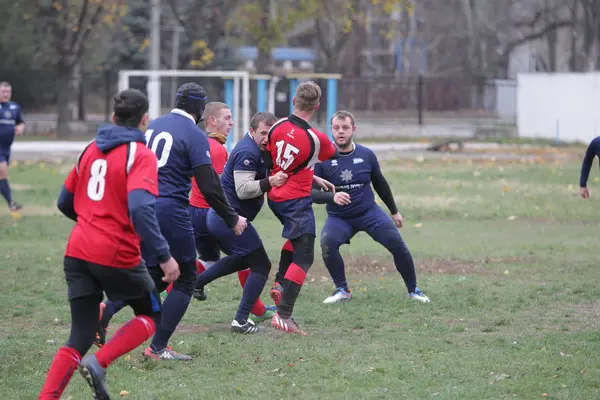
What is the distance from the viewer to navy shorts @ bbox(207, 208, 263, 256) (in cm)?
819

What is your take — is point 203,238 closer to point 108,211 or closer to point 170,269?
point 170,269

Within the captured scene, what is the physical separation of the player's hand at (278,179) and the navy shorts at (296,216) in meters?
0.41

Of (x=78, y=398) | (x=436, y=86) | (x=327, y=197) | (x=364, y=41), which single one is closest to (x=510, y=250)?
(x=327, y=197)

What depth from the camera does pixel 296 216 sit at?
27.3 feet

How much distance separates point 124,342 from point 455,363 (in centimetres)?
239

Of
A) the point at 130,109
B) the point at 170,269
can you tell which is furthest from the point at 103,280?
the point at 130,109

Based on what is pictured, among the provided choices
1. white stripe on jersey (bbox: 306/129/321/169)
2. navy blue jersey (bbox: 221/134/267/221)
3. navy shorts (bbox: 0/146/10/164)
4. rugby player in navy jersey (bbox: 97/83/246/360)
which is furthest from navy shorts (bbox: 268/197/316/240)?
navy shorts (bbox: 0/146/10/164)

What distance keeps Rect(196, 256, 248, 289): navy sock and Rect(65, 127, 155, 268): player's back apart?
104 inches

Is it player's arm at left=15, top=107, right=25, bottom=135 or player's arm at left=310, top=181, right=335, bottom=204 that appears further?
player's arm at left=15, top=107, right=25, bottom=135

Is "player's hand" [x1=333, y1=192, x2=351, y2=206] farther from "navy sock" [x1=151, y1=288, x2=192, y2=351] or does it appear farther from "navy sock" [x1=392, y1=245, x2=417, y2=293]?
"navy sock" [x1=151, y1=288, x2=192, y2=351]

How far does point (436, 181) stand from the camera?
2194 cm

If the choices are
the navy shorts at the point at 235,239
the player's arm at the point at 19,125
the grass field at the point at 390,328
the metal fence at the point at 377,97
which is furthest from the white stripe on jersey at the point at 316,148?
the metal fence at the point at 377,97

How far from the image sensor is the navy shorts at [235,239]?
8.19 meters

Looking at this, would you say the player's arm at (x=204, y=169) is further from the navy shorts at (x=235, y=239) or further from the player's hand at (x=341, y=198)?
the player's hand at (x=341, y=198)
